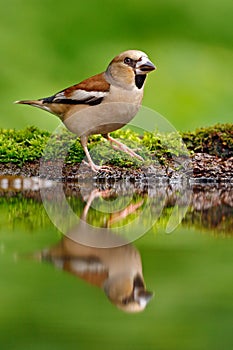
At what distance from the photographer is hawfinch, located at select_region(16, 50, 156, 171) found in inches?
165

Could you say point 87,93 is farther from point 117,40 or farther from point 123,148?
point 117,40

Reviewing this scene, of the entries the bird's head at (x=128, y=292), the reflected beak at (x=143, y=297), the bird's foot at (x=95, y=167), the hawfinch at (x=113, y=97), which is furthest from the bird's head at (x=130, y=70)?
the reflected beak at (x=143, y=297)

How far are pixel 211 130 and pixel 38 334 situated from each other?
3.60 metres

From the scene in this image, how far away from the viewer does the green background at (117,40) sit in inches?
285

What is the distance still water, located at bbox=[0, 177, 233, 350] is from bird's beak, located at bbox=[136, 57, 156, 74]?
3.20 feet

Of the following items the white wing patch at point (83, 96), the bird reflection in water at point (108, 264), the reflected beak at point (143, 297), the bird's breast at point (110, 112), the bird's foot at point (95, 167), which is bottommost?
the reflected beak at point (143, 297)

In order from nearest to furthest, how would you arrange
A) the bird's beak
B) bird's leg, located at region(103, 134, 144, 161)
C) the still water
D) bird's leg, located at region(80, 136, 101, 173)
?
the still water < the bird's beak < bird's leg, located at region(80, 136, 101, 173) < bird's leg, located at region(103, 134, 144, 161)

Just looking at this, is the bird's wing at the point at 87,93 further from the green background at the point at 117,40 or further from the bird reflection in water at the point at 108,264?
the green background at the point at 117,40

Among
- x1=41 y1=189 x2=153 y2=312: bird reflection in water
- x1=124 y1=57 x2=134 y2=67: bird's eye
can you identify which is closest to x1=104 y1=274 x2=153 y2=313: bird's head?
x1=41 y1=189 x2=153 y2=312: bird reflection in water

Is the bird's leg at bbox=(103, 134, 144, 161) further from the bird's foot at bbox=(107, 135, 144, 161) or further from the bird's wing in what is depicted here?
the bird's wing

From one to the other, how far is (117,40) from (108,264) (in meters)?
5.66

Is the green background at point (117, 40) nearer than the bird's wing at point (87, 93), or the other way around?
the bird's wing at point (87, 93)

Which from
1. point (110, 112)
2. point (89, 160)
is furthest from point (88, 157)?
point (110, 112)

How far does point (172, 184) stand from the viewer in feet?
14.1
